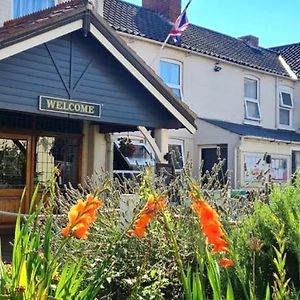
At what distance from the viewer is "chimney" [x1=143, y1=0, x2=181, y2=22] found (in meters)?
21.5

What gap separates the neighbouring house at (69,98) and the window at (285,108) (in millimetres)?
11878

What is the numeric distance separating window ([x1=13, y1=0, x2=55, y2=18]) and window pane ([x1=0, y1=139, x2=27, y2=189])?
3195 mm

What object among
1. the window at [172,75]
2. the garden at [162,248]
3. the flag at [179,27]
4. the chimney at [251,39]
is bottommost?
the garden at [162,248]

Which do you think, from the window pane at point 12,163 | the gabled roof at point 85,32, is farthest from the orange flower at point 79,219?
the window pane at point 12,163

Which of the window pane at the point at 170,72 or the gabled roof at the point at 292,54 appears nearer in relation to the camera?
the window pane at the point at 170,72

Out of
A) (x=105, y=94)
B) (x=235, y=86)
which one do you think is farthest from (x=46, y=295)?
(x=235, y=86)

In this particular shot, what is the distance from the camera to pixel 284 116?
23.5 meters

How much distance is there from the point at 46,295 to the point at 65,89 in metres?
7.54

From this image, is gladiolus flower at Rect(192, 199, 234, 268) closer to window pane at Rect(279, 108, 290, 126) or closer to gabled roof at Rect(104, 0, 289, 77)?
gabled roof at Rect(104, 0, 289, 77)

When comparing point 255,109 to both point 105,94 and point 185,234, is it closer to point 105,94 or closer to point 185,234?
A: point 105,94

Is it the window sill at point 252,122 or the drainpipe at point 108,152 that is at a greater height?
the window sill at point 252,122

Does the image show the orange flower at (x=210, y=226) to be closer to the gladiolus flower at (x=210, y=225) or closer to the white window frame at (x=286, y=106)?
the gladiolus flower at (x=210, y=225)

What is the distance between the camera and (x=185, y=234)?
3.97 meters

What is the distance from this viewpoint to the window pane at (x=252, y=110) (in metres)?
21.4
